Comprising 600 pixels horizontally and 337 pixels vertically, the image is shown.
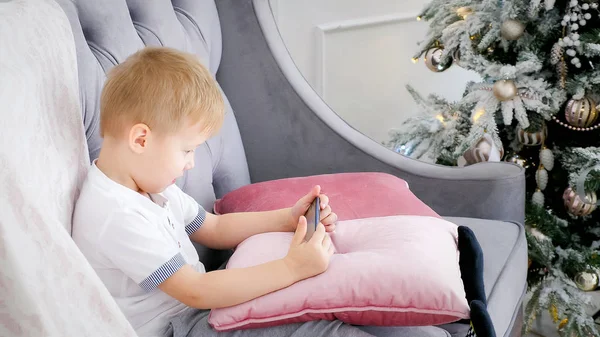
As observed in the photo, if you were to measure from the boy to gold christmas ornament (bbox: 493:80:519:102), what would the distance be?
0.92 metres

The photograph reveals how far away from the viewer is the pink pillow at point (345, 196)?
110 cm

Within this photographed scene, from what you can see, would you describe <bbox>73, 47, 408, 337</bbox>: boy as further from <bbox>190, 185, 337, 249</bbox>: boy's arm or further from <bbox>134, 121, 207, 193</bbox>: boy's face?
<bbox>190, 185, 337, 249</bbox>: boy's arm

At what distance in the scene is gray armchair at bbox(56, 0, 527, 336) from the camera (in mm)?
1150

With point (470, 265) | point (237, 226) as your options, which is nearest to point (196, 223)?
point (237, 226)

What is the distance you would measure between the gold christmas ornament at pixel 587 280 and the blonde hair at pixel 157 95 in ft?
3.88

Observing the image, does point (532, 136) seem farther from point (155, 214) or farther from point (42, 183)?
point (42, 183)

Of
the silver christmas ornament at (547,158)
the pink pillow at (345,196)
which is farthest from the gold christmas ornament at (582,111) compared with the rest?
the pink pillow at (345,196)

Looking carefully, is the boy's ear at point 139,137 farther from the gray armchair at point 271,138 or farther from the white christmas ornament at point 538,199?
the white christmas ornament at point 538,199

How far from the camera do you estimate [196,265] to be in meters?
1.00

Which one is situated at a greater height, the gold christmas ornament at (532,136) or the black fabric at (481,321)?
the black fabric at (481,321)

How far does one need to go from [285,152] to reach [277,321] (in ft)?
2.28

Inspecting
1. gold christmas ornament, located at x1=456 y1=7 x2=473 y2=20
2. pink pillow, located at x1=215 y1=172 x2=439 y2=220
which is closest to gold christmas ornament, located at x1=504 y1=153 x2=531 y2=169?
gold christmas ornament, located at x1=456 y1=7 x2=473 y2=20

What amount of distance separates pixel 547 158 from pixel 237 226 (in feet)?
3.23

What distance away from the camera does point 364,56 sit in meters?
2.50
